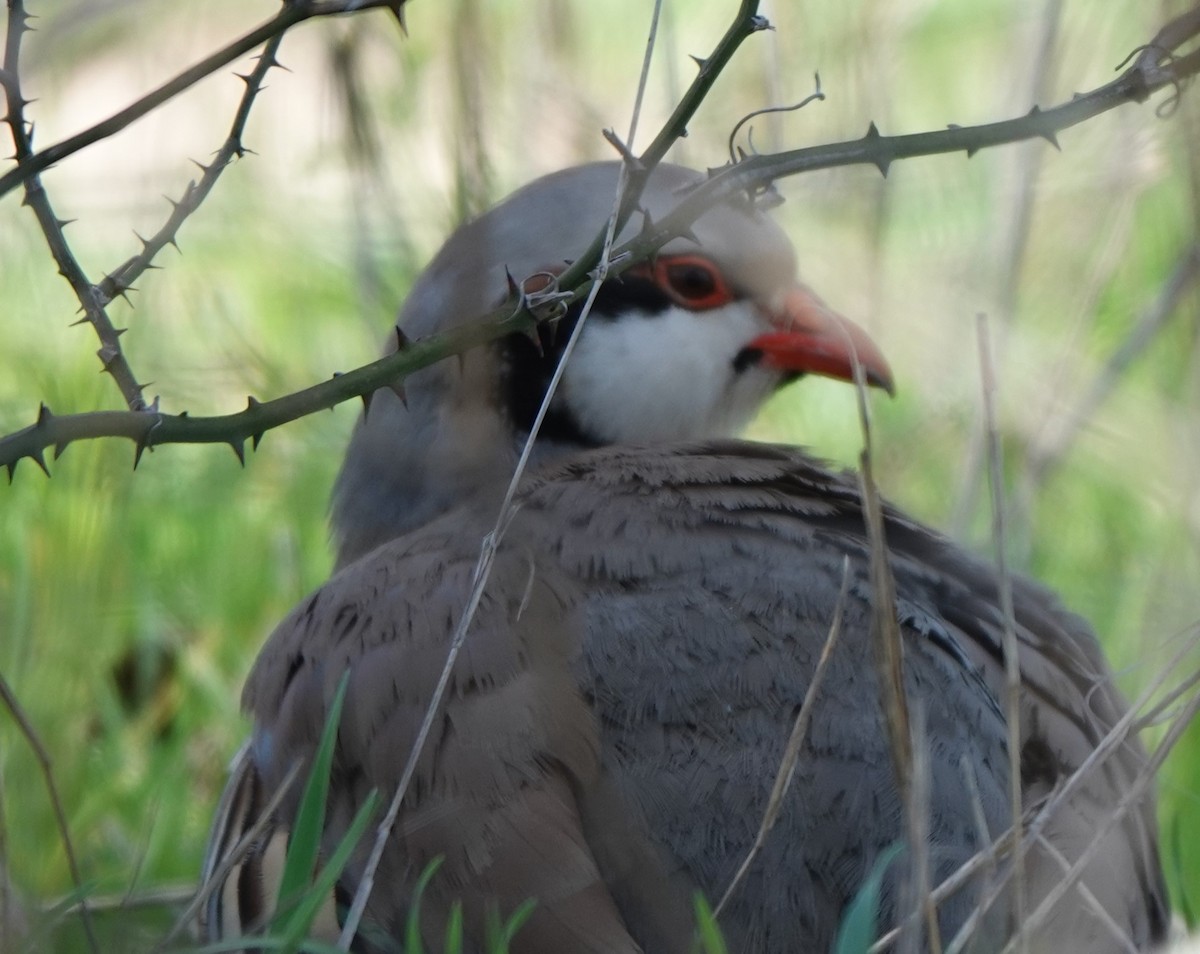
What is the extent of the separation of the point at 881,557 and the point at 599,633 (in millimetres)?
508

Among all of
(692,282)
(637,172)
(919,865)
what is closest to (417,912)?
(919,865)

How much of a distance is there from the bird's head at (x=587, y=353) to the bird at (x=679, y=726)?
0.12m

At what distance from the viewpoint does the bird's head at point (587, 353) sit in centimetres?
336

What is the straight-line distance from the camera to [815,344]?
3631mm

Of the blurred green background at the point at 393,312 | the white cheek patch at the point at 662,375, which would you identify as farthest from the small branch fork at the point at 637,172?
the white cheek patch at the point at 662,375

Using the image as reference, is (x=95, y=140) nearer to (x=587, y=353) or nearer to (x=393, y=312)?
(x=587, y=353)

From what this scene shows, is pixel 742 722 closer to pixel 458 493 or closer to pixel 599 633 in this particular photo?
pixel 599 633

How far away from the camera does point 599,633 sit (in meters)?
2.56

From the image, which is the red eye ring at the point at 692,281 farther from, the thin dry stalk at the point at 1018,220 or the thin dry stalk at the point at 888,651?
the thin dry stalk at the point at 888,651

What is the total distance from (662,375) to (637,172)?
1167 millimetres

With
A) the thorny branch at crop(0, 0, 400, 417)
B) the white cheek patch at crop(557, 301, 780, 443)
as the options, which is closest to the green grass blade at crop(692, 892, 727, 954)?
the thorny branch at crop(0, 0, 400, 417)

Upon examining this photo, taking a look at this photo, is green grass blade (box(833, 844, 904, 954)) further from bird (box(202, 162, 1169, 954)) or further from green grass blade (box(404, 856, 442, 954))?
green grass blade (box(404, 856, 442, 954))

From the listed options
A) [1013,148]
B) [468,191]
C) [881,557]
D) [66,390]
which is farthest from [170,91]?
[1013,148]

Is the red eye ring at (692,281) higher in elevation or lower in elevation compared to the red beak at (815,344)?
higher
